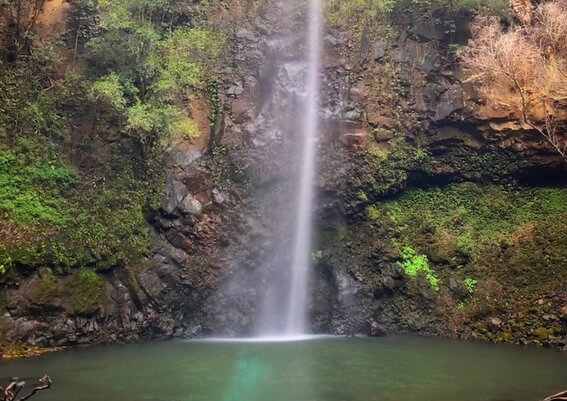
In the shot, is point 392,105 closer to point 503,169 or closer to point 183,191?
point 503,169

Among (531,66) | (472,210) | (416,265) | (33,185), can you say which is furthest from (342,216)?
(33,185)

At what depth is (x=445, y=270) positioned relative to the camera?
17.8 metres

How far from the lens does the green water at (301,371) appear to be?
10.0 m

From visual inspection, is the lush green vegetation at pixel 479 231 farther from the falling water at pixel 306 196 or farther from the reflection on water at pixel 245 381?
the reflection on water at pixel 245 381

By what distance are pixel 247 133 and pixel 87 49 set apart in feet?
21.4

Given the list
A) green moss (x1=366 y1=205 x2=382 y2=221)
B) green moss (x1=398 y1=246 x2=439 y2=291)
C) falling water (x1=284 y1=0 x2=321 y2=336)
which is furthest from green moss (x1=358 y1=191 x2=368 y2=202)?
green moss (x1=398 y1=246 x2=439 y2=291)

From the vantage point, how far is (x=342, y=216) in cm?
1923

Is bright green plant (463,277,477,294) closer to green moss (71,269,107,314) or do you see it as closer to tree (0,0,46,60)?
green moss (71,269,107,314)

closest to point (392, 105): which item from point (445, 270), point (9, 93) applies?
point (445, 270)

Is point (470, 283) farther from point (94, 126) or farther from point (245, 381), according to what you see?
point (94, 126)

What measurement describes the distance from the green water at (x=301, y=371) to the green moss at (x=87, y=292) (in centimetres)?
121

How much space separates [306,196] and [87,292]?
8004 millimetres

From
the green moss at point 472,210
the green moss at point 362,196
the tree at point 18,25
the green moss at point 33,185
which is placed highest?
the tree at point 18,25

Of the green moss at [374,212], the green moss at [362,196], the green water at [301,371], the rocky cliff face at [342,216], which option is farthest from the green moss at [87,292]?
the green moss at [374,212]
